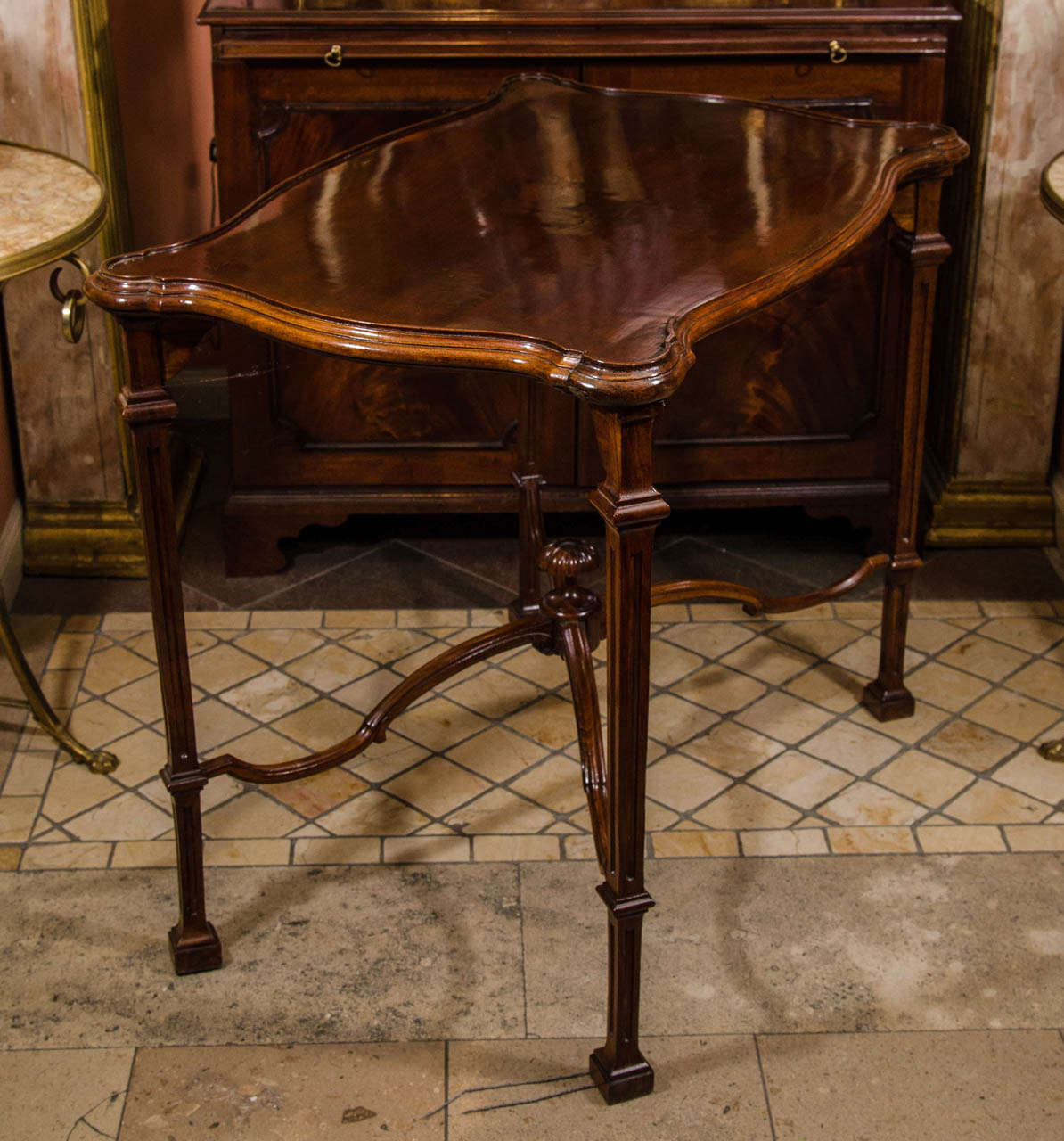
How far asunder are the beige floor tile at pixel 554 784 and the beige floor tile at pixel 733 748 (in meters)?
0.22

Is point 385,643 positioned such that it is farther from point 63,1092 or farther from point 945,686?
point 63,1092

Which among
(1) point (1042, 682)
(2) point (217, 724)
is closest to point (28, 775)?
(2) point (217, 724)

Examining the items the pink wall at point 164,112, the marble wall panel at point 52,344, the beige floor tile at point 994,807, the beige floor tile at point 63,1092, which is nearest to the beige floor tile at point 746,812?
the beige floor tile at point 994,807

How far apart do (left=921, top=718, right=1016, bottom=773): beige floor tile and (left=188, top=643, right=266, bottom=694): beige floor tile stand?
131 cm

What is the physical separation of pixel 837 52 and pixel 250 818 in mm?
1814

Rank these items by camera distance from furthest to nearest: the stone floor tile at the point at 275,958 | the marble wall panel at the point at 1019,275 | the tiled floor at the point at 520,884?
1. the marble wall panel at the point at 1019,275
2. the stone floor tile at the point at 275,958
3. the tiled floor at the point at 520,884

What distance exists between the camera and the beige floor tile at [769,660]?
3.05 meters

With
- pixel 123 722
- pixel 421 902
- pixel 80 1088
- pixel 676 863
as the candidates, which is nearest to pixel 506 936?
pixel 421 902

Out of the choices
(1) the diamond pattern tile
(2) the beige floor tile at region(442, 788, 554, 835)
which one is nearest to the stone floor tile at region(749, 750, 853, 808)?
A: (1) the diamond pattern tile

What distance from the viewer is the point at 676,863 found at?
2518 mm

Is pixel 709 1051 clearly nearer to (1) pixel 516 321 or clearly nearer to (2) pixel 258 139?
(1) pixel 516 321

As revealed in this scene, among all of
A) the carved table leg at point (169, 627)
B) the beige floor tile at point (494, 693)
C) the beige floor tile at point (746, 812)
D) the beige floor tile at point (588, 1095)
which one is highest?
the carved table leg at point (169, 627)

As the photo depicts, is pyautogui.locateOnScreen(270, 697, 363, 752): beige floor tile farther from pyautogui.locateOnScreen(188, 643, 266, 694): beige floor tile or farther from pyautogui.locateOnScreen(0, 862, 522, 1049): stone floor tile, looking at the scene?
pyautogui.locateOnScreen(0, 862, 522, 1049): stone floor tile

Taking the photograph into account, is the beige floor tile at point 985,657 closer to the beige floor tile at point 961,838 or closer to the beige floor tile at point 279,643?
the beige floor tile at point 961,838
